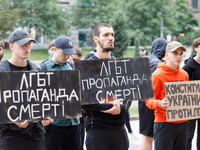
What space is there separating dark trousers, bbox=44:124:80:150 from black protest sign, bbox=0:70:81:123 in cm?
82

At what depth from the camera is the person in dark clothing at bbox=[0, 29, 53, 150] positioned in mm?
3668

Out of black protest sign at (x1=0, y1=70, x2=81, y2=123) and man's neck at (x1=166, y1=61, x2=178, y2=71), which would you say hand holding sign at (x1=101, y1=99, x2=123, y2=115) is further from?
man's neck at (x1=166, y1=61, x2=178, y2=71)

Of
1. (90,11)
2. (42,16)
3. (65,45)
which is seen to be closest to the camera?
(65,45)

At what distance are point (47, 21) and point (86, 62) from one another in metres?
34.2

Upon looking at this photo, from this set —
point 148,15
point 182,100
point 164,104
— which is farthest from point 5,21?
point 148,15

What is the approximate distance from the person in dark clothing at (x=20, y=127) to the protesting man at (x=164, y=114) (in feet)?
5.15

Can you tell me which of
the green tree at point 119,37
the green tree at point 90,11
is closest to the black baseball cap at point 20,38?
the green tree at point 119,37

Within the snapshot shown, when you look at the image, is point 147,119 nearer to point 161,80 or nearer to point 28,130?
point 161,80

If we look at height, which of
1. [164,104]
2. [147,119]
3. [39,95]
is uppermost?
[39,95]

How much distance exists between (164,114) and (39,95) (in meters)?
1.80

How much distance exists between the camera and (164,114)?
15.2ft

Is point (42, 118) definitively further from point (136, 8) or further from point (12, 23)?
point (136, 8)

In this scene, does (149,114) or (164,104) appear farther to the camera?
(149,114)

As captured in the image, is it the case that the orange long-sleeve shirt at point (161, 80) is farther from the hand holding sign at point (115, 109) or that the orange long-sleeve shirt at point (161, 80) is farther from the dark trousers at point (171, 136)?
the hand holding sign at point (115, 109)
